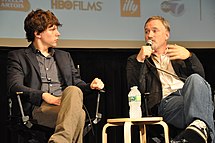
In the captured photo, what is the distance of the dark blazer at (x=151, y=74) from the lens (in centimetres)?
301

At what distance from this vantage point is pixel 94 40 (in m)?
3.82

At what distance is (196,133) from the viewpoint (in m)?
2.44

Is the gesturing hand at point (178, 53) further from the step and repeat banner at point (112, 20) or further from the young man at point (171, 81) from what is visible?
the step and repeat banner at point (112, 20)

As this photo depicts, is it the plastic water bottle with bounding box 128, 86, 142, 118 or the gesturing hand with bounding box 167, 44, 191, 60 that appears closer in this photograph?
the plastic water bottle with bounding box 128, 86, 142, 118

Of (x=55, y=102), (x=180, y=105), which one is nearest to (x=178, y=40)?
(x=180, y=105)

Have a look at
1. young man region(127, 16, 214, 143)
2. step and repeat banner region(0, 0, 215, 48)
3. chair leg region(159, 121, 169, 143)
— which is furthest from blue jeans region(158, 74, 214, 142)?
step and repeat banner region(0, 0, 215, 48)

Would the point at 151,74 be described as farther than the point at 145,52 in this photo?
Yes

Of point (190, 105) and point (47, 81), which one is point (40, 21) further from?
point (190, 105)

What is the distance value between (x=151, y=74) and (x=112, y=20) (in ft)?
3.02

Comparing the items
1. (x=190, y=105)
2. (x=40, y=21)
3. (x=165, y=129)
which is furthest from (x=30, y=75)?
(x=190, y=105)

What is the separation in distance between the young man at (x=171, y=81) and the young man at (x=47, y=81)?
0.36m

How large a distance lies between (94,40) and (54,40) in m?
0.73

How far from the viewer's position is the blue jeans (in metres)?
2.56

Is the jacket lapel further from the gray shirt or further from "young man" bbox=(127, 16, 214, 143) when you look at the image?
"young man" bbox=(127, 16, 214, 143)
